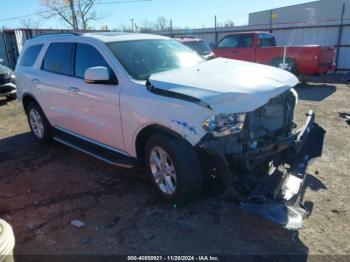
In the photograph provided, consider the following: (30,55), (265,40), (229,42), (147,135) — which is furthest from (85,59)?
(265,40)

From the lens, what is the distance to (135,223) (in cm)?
349

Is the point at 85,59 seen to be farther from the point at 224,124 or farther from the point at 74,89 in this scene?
the point at 224,124

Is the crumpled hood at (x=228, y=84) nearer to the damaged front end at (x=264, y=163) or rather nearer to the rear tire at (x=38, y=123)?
the damaged front end at (x=264, y=163)

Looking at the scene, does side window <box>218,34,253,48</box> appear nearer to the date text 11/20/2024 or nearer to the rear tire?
the rear tire

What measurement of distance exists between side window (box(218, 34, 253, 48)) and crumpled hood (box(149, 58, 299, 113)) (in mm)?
9195

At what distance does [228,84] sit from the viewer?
3.33 m

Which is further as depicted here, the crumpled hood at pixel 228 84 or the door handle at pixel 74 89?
the door handle at pixel 74 89

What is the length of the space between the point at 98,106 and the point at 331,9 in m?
31.9

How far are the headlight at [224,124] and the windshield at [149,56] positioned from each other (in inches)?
46.8

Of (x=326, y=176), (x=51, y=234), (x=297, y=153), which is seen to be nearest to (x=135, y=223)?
(x=51, y=234)

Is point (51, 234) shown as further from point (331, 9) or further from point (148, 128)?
point (331, 9)

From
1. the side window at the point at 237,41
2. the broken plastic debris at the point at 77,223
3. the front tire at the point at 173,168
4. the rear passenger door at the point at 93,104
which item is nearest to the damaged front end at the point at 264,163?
the front tire at the point at 173,168

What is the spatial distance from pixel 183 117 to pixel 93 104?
161 cm

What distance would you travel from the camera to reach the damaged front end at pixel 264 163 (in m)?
3.06
